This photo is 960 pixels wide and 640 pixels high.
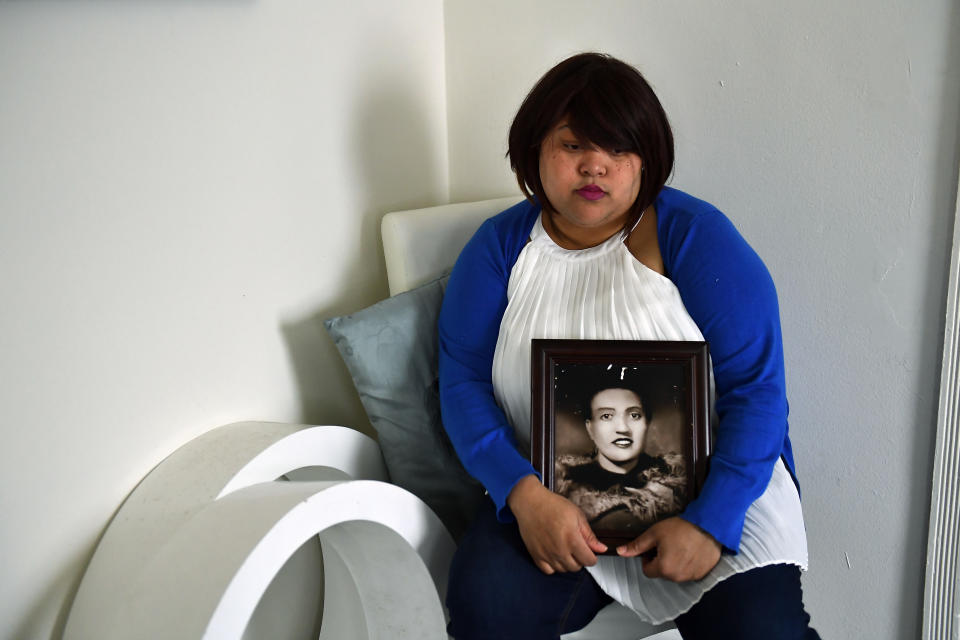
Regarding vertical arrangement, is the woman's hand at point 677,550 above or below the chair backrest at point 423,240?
below

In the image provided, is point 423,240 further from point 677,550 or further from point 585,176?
point 677,550

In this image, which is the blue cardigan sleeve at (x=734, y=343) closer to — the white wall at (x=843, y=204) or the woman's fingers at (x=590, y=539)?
the woman's fingers at (x=590, y=539)

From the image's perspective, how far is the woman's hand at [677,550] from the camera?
1.01 metres

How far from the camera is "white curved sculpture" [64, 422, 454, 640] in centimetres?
93

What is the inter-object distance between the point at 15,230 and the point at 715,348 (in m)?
0.89

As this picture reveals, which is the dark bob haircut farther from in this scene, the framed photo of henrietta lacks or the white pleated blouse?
the framed photo of henrietta lacks

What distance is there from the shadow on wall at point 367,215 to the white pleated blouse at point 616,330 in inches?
13.6

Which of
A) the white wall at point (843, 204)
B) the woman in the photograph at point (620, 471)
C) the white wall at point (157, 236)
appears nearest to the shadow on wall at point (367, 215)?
the white wall at point (157, 236)

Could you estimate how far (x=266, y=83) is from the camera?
49.0 inches

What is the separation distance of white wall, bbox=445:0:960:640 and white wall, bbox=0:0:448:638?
558 millimetres

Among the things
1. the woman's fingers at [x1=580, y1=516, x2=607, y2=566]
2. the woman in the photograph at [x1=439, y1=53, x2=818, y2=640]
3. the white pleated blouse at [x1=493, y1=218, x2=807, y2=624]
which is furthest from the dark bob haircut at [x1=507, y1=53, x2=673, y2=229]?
the woman's fingers at [x1=580, y1=516, x2=607, y2=566]

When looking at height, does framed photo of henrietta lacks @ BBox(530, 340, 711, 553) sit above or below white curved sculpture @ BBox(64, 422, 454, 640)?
above

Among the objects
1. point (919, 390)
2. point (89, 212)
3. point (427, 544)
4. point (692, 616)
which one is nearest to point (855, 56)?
point (919, 390)

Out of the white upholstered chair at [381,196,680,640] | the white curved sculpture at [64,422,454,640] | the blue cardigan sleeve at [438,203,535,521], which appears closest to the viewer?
the white curved sculpture at [64,422,454,640]
